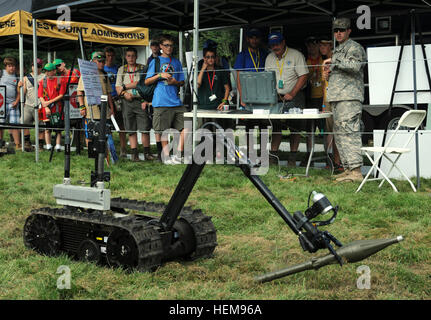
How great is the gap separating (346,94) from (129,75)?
4.42 metres

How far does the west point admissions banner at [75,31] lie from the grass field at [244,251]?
16.7 feet

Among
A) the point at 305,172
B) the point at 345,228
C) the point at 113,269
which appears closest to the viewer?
the point at 113,269

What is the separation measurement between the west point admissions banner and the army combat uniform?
261 inches

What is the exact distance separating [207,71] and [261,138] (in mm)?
1500

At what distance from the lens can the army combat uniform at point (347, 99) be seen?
8.02 m

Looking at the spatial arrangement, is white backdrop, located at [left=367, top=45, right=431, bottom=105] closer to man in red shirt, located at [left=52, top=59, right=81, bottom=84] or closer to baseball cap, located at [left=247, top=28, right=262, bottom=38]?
baseball cap, located at [left=247, top=28, right=262, bottom=38]

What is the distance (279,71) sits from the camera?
30.6ft

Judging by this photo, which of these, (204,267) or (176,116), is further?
(176,116)

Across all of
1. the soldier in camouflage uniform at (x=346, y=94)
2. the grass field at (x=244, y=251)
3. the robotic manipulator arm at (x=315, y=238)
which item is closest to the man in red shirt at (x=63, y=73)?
the grass field at (x=244, y=251)

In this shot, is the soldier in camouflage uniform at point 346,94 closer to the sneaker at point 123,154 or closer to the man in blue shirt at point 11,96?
the sneaker at point 123,154

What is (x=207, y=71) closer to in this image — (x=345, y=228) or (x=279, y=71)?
(x=279, y=71)

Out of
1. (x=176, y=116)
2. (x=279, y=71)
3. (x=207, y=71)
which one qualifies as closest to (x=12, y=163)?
(x=176, y=116)

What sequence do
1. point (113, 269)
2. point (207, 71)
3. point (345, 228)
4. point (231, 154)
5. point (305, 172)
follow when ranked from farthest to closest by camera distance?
point (207, 71) → point (305, 172) → point (345, 228) → point (113, 269) → point (231, 154)
